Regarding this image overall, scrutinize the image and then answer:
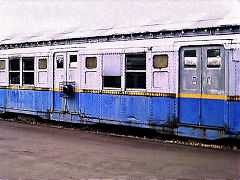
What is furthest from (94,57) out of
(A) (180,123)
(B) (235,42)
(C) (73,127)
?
(B) (235,42)

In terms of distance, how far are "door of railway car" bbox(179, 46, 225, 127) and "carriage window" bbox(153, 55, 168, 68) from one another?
48 cm

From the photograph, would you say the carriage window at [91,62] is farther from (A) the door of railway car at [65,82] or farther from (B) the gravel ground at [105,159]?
(B) the gravel ground at [105,159]

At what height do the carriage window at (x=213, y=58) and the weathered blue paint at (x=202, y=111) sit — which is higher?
the carriage window at (x=213, y=58)

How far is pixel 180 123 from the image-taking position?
9586mm

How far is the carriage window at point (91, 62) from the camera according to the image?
11.5 meters

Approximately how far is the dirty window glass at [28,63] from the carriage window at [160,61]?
555 cm

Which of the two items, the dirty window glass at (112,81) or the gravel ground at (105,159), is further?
the dirty window glass at (112,81)

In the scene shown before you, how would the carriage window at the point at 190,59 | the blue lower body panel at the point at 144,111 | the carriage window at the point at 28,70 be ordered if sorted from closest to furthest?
the blue lower body panel at the point at 144,111 → the carriage window at the point at 190,59 → the carriage window at the point at 28,70

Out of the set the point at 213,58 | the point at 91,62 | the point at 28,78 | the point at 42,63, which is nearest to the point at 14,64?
the point at 28,78

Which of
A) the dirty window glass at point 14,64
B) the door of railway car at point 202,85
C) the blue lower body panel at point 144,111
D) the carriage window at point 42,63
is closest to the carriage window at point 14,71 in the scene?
the dirty window glass at point 14,64

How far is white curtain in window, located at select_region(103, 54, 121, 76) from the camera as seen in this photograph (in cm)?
1082

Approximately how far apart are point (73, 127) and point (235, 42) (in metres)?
6.38

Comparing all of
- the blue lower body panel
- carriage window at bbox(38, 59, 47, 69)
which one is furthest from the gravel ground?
carriage window at bbox(38, 59, 47, 69)

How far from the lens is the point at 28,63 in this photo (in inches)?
545
